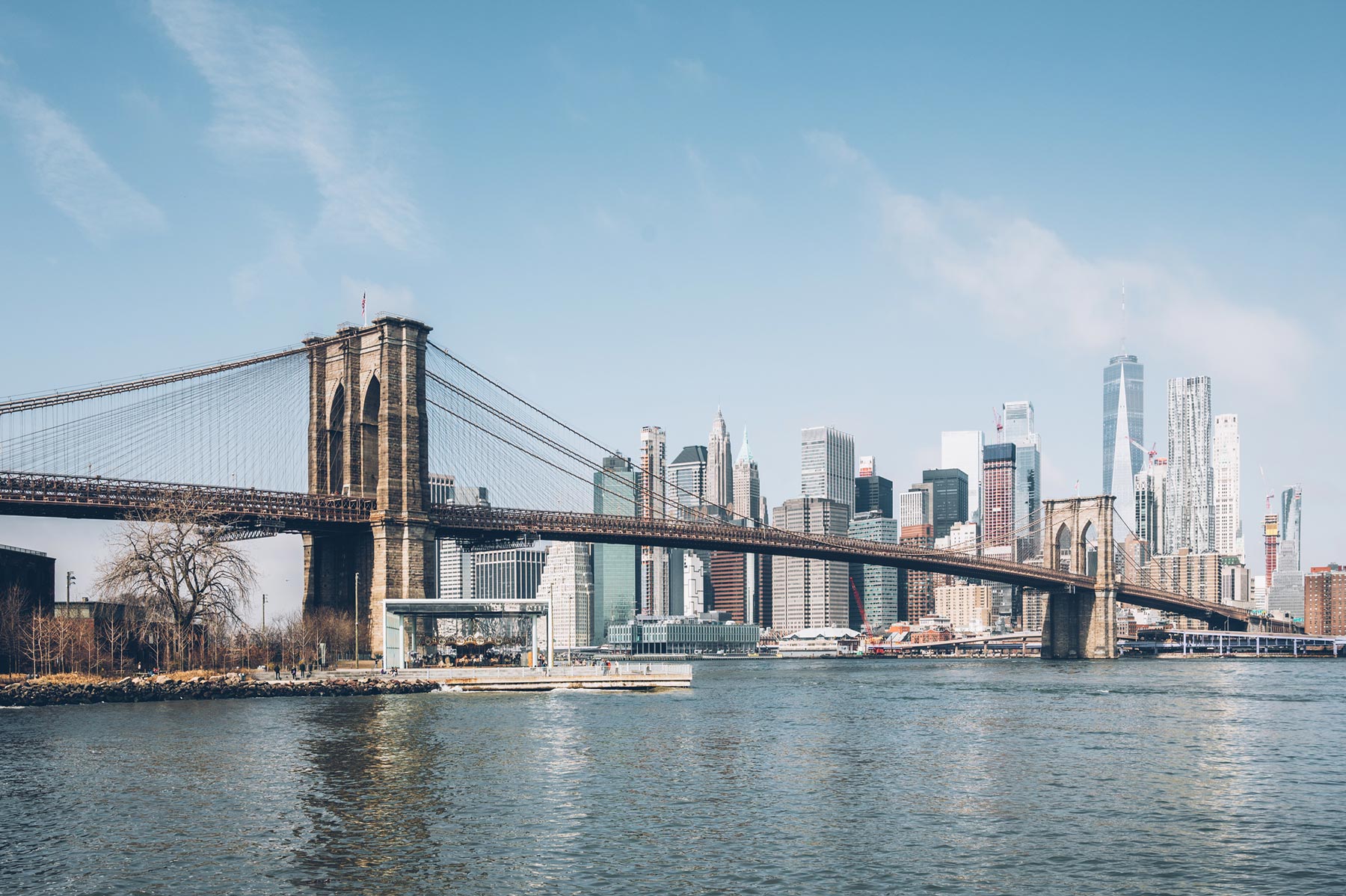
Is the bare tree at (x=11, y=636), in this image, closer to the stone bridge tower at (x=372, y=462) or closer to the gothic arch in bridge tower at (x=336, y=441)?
the stone bridge tower at (x=372, y=462)

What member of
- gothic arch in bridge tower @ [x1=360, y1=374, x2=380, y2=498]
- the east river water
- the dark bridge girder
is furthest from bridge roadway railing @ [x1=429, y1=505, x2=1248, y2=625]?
the east river water

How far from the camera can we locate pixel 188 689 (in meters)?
74.9

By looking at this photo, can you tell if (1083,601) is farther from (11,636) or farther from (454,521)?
(11,636)

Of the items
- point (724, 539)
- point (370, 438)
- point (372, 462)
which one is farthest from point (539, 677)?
point (724, 539)

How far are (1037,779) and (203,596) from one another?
58.8 meters

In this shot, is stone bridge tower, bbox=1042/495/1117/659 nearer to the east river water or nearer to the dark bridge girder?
the dark bridge girder

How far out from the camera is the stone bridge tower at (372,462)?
94188 millimetres

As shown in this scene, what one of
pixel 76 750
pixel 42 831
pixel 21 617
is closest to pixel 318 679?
pixel 21 617

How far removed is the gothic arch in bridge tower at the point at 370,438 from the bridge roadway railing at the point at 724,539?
5042mm

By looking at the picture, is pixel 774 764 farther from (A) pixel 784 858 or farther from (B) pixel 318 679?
(B) pixel 318 679

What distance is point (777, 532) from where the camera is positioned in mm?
123625

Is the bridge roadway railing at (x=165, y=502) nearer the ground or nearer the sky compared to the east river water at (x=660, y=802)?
nearer the sky

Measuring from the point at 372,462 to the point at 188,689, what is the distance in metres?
27.4

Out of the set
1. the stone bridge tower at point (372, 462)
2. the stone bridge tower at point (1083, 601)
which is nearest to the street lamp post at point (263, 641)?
the stone bridge tower at point (372, 462)
